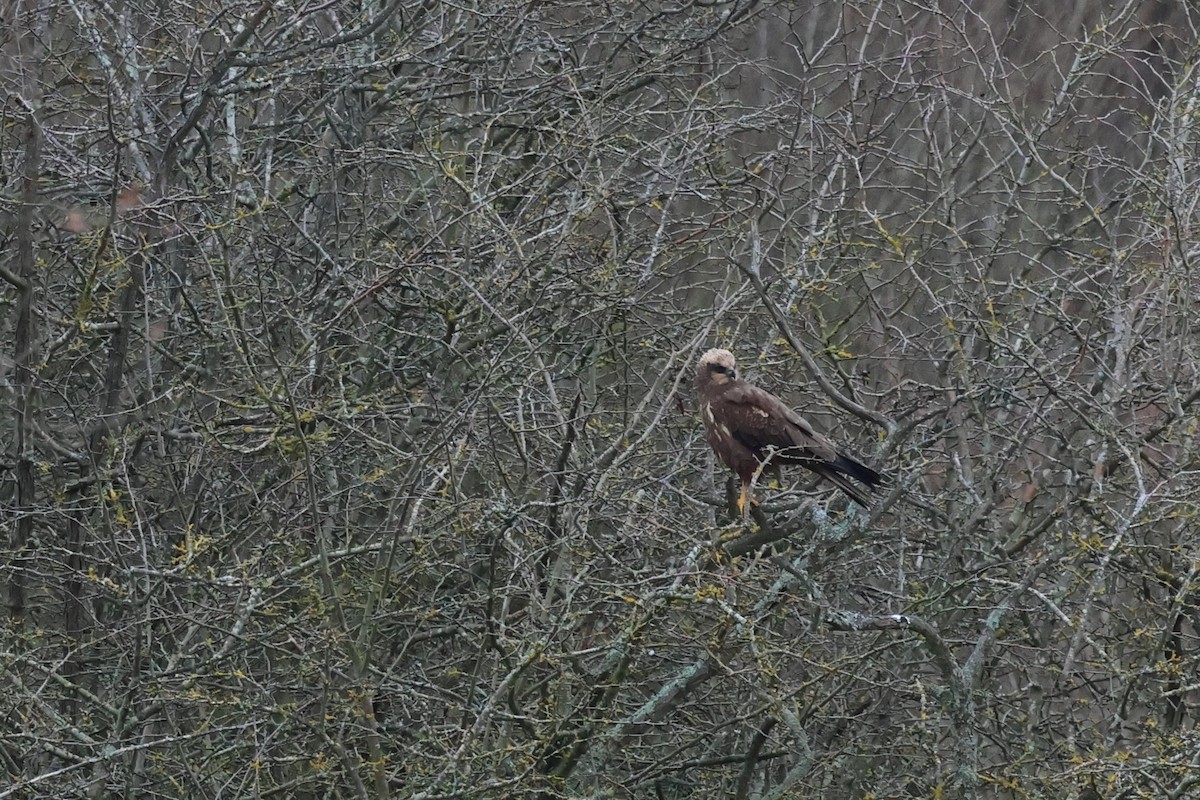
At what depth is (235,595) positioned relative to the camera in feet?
22.1

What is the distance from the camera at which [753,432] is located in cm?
753

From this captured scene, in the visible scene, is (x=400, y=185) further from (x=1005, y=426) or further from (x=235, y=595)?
(x=1005, y=426)

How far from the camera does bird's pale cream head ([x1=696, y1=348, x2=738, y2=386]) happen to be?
7.64 meters

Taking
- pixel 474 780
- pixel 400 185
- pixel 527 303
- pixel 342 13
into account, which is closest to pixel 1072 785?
pixel 474 780

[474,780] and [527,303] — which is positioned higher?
[527,303]

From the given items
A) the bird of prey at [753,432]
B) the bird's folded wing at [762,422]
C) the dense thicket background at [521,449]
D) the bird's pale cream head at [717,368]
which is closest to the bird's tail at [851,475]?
the bird of prey at [753,432]

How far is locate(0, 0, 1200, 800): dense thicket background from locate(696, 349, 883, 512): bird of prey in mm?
153

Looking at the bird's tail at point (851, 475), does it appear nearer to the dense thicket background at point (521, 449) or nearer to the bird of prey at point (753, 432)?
the bird of prey at point (753, 432)

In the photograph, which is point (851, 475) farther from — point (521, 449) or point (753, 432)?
point (521, 449)

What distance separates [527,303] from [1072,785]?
3109 mm

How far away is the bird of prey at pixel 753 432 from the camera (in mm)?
6934

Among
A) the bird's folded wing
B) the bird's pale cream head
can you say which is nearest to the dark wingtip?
the bird's folded wing

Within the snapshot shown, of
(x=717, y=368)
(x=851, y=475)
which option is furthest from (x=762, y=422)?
(x=851, y=475)

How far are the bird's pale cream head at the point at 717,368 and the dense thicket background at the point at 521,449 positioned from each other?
0.12m
